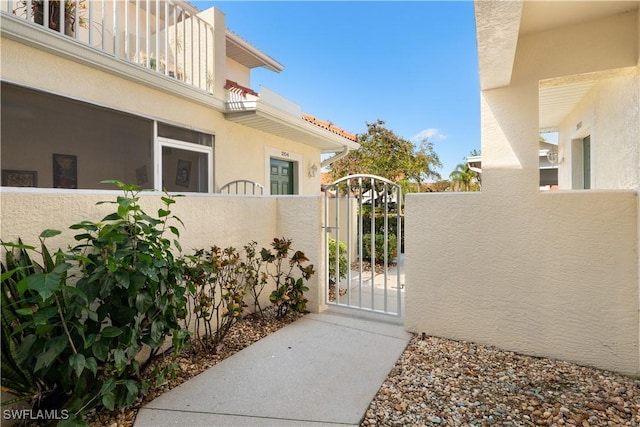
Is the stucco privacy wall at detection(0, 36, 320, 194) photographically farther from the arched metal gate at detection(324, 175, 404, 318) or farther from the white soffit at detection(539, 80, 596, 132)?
the white soffit at detection(539, 80, 596, 132)

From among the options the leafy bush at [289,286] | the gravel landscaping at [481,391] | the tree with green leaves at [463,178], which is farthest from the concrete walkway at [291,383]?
the tree with green leaves at [463,178]

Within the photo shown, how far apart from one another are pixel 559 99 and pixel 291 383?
710 cm

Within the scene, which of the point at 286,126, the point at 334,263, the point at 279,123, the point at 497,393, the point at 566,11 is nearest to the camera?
the point at 497,393

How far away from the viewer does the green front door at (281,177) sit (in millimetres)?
9297

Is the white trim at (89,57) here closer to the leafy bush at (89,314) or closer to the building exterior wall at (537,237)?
the leafy bush at (89,314)

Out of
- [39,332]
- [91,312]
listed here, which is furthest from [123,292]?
[39,332]

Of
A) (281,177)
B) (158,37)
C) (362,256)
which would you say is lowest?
(362,256)

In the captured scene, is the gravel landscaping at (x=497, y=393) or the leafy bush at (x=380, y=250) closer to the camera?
the gravel landscaping at (x=497, y=393)

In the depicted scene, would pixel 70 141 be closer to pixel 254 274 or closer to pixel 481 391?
pixel 254 274

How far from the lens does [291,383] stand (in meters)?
3.46

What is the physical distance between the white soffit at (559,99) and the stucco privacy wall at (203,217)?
4.36 m

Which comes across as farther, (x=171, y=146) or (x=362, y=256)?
(x=362, y=256)

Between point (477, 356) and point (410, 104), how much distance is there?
2820 cm

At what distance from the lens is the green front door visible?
930 centimetres
